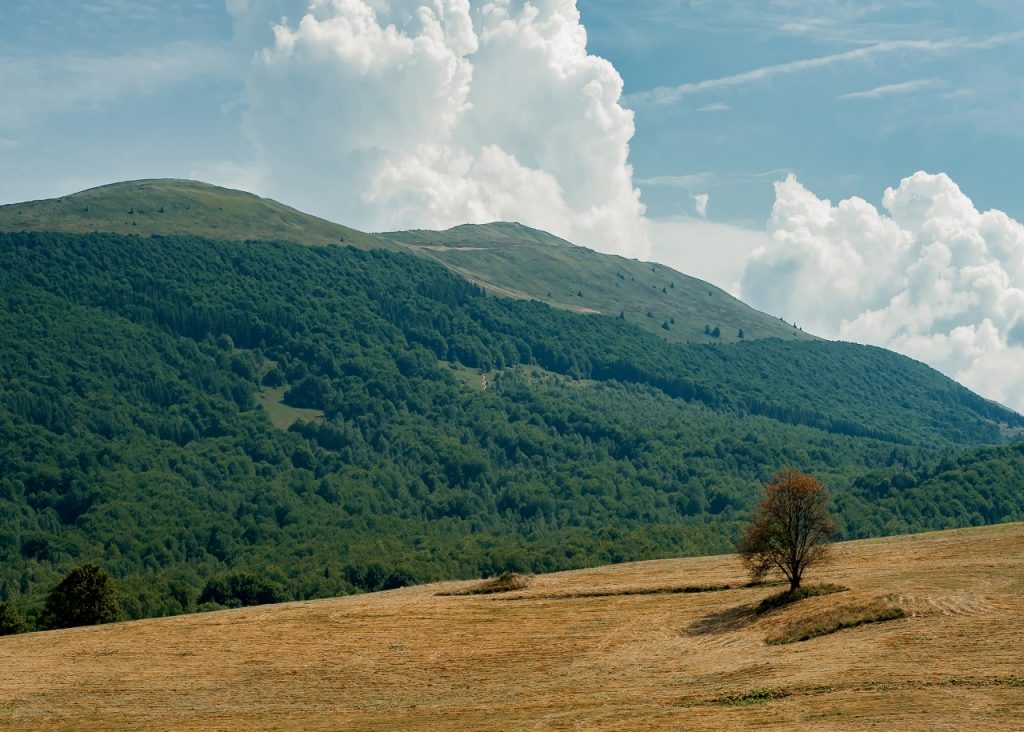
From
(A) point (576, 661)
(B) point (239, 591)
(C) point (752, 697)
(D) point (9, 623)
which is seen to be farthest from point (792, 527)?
(B) point (239, 591)

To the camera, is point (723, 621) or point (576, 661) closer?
point (576, 661)

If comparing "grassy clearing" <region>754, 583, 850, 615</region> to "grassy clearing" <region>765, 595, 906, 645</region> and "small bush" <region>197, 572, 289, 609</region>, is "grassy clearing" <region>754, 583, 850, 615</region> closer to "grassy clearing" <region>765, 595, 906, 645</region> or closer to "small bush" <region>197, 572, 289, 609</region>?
"grassy clearing" <region>765, 595, 906, 645</region>

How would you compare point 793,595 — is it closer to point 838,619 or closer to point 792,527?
point 792,527

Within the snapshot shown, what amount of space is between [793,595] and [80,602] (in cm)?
6751

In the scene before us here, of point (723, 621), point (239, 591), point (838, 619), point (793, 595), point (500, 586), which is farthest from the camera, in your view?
point (239, 591)

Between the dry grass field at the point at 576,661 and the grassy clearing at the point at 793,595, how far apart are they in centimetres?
119

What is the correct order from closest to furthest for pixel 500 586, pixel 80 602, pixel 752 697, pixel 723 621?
pixel 752 697 → pixel 723 621 → pixel 500 586 → pixel 80 602

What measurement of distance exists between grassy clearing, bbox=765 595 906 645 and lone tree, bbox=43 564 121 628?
6648cm

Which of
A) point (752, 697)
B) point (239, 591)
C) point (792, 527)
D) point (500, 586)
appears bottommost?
point (239, 591)

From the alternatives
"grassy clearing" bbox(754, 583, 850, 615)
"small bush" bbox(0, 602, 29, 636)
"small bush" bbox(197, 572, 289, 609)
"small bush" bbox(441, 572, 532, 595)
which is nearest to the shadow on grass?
"grassy clearing" bbox(754, 583, 850, 615)

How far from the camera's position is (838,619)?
75.2 m

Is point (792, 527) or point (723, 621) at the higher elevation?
point (792, 527)

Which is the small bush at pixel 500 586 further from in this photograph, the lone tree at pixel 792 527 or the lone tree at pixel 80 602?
the lone tree at pixel 80 602

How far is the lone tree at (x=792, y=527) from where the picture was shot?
85.8 m
